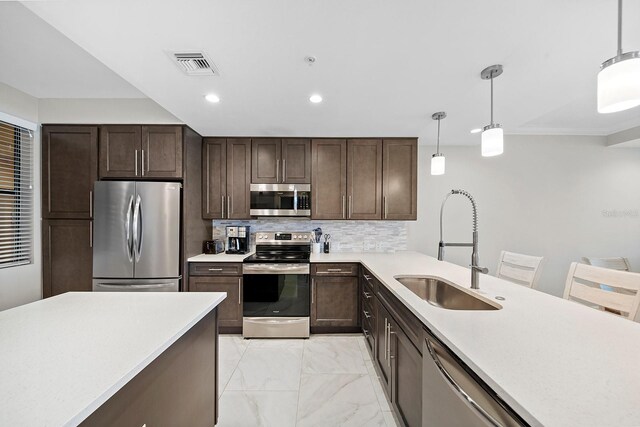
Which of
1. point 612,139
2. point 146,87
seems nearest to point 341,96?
point 146,87

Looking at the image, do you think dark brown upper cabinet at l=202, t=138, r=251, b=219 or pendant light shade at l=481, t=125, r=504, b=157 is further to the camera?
dark brown upper cabinet at l=202, t=138, r=251, b=219

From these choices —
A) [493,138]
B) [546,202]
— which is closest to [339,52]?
[493,138]

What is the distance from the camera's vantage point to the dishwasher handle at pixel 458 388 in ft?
2.42

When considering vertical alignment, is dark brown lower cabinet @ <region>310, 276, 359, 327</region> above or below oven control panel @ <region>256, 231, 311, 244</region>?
below

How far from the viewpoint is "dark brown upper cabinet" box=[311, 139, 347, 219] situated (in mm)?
3389

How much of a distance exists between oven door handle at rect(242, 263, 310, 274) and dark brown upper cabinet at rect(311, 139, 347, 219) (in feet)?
2.35

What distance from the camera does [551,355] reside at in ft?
2.93

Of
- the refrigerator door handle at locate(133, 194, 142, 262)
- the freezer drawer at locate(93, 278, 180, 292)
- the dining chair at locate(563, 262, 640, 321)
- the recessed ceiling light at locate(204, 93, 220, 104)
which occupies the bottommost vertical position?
the freezer drawer at locate(93, 278, 180, 292)

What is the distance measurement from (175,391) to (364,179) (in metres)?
2.82

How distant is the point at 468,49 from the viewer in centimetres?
161

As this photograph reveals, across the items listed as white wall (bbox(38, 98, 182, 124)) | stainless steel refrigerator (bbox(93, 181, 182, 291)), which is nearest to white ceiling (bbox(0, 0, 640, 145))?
white wall (bbox(38, 98, 182, 124))

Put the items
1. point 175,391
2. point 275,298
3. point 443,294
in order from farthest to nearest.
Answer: point 275,298 → point 443,294 → point 175,391

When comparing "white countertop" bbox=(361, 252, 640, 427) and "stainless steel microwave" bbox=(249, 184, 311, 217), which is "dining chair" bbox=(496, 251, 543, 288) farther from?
"stainless steel microwave" bbox=(249, 184, 311, 217)

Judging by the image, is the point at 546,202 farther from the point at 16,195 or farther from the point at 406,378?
the point at 16,195
